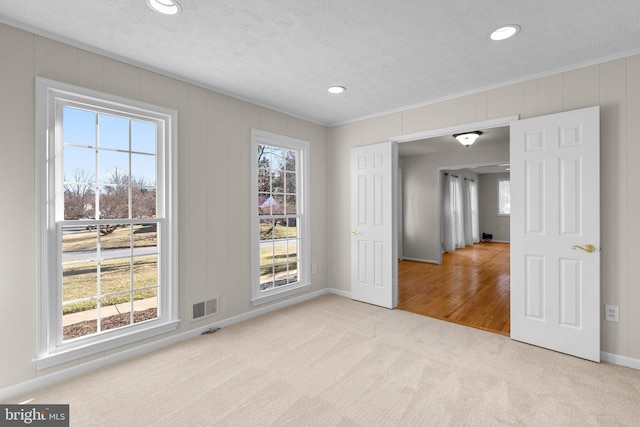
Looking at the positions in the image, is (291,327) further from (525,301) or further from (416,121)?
(416,121)

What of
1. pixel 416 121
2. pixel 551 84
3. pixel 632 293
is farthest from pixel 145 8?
pixel 632 293

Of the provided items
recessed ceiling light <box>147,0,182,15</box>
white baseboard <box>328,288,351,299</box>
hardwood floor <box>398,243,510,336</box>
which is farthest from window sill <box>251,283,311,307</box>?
recessed ceiling light <box>147,0,182,15</box>

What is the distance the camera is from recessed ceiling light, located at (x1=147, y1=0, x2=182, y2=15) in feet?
A: 6.15

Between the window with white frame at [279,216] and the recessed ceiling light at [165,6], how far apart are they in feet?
5.64

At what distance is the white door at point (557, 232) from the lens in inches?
102

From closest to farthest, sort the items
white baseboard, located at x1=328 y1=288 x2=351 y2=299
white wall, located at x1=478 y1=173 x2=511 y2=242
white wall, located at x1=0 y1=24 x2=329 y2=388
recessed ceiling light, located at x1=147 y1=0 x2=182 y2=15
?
recessed ceiling light, located at x1=147 y1=0 x2=182 y2=15, white wall, located at x1=0 y1=24 x2=329 y2=388, white baseboard, located at x1=328 y1=288 x2=351 y2=299, white wall, located at x1=478 y1=173 x2=511 y2=242

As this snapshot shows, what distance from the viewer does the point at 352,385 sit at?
2250 mm

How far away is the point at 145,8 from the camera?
1.94m

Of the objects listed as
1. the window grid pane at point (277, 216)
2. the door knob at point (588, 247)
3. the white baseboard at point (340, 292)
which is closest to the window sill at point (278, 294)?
the window grid pane at point (277, 216)

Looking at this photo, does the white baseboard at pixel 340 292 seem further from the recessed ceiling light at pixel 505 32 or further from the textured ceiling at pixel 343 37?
the recessed ceiling light at pixel 505 32

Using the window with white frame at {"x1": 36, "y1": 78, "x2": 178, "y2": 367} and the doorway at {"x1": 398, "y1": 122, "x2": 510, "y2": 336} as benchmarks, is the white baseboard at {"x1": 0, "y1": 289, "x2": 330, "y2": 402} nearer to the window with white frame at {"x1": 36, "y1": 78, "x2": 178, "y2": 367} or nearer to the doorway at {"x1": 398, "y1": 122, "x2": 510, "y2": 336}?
the window with white frame at {"x1": 36, "y1": 78, "x2": 178, "y2": 367}

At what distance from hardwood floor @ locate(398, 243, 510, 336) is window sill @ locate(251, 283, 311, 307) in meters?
1.33

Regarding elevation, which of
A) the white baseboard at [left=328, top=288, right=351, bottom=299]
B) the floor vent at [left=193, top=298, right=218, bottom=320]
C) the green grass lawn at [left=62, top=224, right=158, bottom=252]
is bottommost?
the white baseboard at [left=328, top=288, right=351, bottom=299]

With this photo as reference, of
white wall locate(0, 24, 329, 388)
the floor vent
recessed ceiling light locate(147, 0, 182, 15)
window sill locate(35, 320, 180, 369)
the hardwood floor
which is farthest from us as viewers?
the hardwood floor
